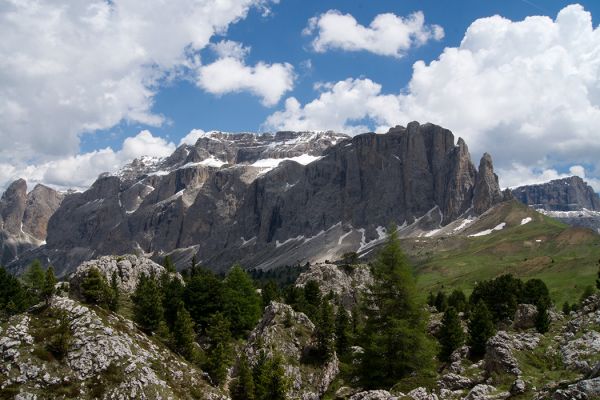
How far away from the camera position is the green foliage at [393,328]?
48.4 meters

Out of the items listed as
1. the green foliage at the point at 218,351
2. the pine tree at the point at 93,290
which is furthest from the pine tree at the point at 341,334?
the pine tree at the point at 93,290

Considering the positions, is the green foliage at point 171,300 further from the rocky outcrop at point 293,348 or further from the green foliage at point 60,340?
the green foliage at point 60,340

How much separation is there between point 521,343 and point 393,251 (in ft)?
46.6

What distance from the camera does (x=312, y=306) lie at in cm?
10338

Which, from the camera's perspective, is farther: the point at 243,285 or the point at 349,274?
the point at 349,274

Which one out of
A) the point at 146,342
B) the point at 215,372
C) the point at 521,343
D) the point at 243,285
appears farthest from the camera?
the point at 243,285

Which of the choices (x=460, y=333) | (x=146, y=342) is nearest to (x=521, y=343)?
(x=460, y=333)

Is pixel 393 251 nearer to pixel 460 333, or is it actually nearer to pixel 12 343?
pixel 460 333

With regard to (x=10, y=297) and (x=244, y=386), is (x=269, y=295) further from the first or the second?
(x=244, y=386)

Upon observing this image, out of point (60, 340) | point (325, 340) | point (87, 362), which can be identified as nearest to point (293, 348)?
point (325, 340)

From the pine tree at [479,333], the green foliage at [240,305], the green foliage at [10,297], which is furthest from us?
the green foliage at [240,305]

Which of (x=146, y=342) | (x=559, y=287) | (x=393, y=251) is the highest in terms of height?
(x=393, y=251)

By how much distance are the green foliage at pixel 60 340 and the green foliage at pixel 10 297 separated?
4310 centimetres

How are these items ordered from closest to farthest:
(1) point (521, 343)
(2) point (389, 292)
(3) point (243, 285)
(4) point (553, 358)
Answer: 1. (4) point (553, 358)
2. (1) point (521, 343)
3. (2) point (389, 292)
4. (3) point (243, 285)
